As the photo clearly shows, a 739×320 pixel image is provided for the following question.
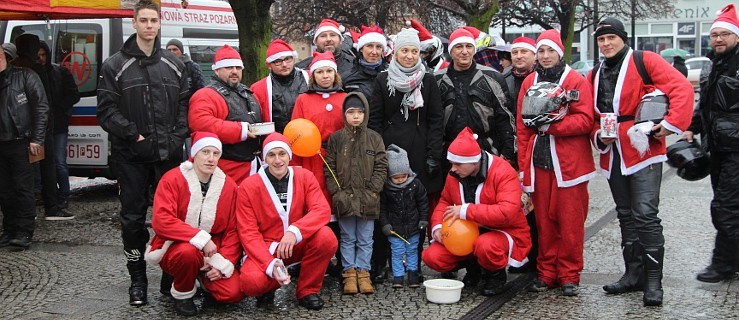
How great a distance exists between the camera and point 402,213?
6.82 m

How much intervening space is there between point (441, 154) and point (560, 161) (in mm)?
953

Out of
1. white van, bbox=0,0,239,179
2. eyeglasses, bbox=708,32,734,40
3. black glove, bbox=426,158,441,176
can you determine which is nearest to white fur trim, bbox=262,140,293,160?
black glove, bbox=426,158,441,176

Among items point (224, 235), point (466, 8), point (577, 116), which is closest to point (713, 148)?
point (577, 116)

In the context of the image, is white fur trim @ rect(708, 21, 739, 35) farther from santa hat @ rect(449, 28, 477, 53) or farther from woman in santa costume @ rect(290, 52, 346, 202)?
woman in santa costume @ rect(290, 52, 346, 202)

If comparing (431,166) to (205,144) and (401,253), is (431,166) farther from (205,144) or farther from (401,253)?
(205,144)

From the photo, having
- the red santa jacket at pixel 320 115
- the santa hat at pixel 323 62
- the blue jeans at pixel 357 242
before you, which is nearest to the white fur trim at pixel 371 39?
the santa hat at pixel 323 62

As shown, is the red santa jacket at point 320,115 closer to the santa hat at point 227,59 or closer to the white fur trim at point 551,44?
the santa hat at point 227,59

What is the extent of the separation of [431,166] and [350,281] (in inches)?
41.2

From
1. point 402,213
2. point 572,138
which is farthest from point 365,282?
point 572,138

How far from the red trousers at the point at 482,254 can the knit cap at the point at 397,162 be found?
0.58 m

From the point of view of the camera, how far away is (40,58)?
32.6 ft

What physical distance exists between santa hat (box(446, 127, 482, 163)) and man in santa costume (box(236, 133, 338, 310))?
0.95m

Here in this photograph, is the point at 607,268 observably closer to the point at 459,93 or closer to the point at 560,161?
the point at 560,161

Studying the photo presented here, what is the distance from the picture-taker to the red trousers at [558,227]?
6.50 meters
